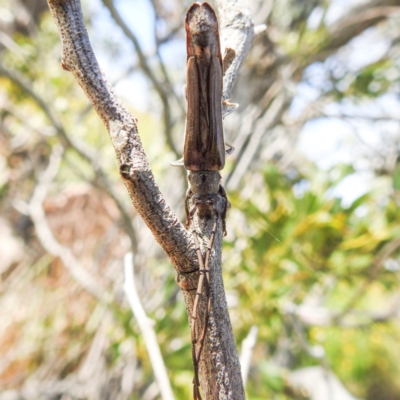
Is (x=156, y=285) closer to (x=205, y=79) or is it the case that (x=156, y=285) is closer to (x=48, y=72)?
(x=48, y=72)

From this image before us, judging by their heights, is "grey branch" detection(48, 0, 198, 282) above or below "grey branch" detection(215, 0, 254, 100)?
below

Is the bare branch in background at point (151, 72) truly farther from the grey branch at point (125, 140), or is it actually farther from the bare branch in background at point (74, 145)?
the grey branch at point (125, 140)

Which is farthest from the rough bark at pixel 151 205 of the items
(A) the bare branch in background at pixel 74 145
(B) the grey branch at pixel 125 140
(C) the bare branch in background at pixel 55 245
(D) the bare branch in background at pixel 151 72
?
(C) the bare branch in background at pixel 55 245

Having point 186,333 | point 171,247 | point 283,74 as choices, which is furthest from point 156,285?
point 171,247

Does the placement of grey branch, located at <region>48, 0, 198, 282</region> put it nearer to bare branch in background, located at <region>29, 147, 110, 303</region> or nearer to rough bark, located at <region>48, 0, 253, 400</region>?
rough bark, located at <region>48, 0, 253, 400</region>

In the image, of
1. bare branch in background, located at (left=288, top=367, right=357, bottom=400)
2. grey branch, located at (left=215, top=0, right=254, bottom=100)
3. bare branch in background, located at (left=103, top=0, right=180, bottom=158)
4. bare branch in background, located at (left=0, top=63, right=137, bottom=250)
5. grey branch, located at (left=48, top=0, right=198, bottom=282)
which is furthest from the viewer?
bare branch in background, located at (left=288, top=367, right=357, bottom=400)

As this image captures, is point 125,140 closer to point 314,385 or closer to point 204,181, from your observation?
point 204,181

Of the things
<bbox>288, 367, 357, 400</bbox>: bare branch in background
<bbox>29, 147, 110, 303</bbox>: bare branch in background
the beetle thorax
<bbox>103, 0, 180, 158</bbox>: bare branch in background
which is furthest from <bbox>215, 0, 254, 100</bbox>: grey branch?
<bbox>288, 367, 357, 400</bbox>: bare branch in background

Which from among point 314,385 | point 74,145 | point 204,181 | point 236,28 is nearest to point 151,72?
point 74,145

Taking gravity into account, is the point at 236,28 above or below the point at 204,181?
above
